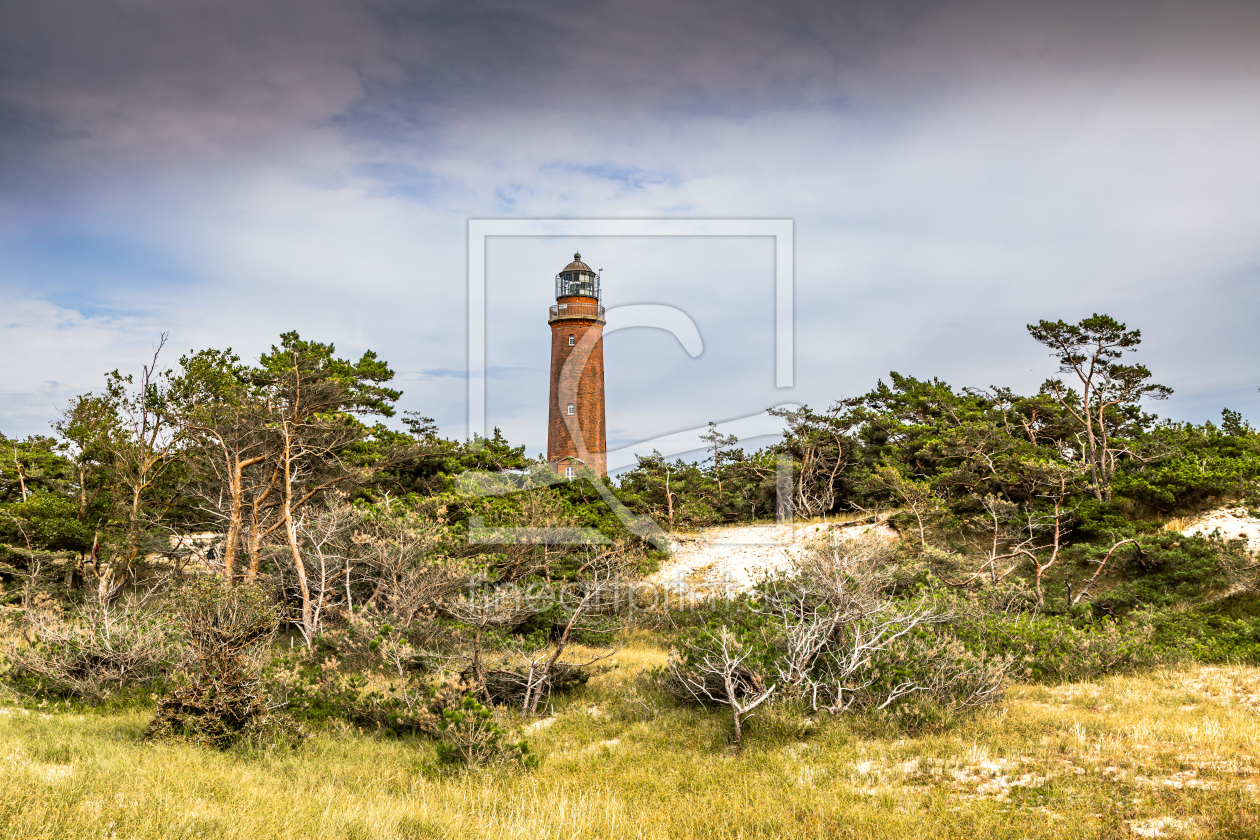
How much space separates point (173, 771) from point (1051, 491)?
21026mm

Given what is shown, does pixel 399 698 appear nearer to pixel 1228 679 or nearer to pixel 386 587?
pixel 386 587

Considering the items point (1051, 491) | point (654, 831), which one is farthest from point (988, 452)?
point (654, 831)

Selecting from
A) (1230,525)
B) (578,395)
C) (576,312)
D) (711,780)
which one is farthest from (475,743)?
(576,312)

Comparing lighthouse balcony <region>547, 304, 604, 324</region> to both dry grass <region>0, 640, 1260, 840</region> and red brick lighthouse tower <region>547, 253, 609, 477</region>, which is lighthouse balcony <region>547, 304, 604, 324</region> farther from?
dry grass <region>0, 640, 1260, 840</region>

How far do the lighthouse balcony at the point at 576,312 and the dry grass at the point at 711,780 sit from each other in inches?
904

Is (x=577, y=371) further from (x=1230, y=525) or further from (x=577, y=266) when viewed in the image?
(x=1230, y=525)

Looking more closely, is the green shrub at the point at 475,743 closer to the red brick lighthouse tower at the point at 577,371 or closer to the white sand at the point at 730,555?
the white sand at the point at 730,555

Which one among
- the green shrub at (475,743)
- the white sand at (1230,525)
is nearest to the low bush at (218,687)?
the green shrub at (475,743)

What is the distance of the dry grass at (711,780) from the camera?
5559 millimetres

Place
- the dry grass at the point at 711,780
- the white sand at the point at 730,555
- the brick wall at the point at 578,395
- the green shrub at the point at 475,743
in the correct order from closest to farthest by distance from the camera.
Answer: the dry grass at the point at 711,780 < the green shrub at the point at 475,743 < the white sand at the point at 730,555 < the brick wall at the point at 578,395

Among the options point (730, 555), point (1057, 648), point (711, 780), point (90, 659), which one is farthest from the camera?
point (730, 555)

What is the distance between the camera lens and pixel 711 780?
760cm

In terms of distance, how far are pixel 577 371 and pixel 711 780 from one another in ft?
81.0

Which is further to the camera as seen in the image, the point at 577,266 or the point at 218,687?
the point at 577,266
